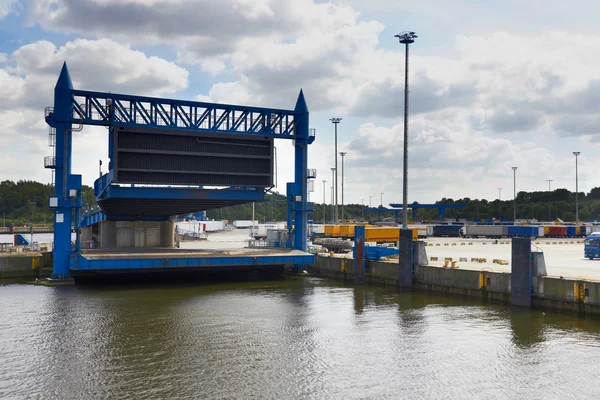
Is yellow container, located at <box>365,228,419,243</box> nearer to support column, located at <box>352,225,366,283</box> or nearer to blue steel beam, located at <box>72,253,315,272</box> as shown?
support column, located at <box>352,225,366,283</box>

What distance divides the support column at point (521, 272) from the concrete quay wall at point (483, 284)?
0.52m

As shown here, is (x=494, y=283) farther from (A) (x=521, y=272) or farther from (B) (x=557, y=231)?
(B) (x=557, y=231)

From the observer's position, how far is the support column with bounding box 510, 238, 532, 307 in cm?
3378

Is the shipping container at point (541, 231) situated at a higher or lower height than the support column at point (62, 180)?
lower

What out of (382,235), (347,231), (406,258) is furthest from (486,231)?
(406,258)

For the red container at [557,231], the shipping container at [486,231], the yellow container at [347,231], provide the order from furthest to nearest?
the red container at [557,231]
the shipping container at [486,231]
the yellow container at [347,231]

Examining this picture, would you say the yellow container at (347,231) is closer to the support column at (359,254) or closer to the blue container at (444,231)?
the support column at (359,254)

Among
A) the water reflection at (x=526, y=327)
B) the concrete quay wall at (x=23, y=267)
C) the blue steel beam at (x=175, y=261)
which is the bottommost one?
the water reflection at (x=526, y=327)

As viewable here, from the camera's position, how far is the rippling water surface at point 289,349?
19750mm

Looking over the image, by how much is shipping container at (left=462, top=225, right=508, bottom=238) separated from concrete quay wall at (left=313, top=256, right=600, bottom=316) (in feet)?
196

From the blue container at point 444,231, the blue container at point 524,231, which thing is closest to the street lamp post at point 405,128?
the blue container at point 524,231

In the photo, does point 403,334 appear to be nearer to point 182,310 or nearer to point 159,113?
point 182,310

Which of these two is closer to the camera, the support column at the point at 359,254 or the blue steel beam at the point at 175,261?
the blue steel beam at the point at 175,261

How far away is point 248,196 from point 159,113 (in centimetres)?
1041
